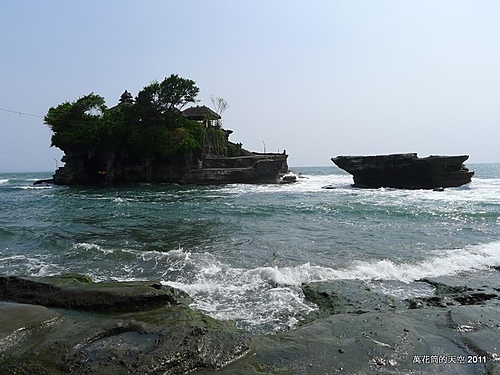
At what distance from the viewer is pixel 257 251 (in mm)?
11359

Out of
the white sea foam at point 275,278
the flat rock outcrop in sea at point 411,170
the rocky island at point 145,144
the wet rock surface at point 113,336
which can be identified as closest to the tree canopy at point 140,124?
the rocky island at point 145,144

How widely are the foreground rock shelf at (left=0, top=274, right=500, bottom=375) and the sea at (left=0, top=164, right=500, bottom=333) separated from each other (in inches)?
33.7

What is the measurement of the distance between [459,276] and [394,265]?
1.49 m

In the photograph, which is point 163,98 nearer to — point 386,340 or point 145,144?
point 145,144

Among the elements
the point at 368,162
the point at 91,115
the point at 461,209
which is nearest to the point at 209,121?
the point at 91,115

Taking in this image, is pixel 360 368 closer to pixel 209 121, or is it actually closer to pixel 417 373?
pixel 417 373

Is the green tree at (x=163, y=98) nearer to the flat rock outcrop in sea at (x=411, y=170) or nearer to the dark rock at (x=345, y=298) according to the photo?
the flat rock outcrop in sea at (x=411, y=170)

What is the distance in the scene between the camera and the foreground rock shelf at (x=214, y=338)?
13.5 ft

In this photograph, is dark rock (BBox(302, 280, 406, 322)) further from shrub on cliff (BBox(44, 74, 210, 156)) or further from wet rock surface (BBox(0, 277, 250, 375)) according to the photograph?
shrub on cliff (BBox(44, 74, 210, 156))

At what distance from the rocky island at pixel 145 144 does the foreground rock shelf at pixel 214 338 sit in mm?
38030

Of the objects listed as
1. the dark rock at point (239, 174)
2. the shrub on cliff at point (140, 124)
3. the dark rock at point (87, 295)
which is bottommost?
the dark rock at point (87, 295)

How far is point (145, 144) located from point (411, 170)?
3103 centimetres

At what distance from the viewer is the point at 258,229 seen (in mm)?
15312

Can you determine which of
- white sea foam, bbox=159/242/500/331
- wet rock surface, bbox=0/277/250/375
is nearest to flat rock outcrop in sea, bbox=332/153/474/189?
white sea foam, bbox=159/242/500/331
